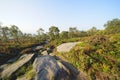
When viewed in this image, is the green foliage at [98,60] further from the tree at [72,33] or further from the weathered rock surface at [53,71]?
the tree at [72,33]

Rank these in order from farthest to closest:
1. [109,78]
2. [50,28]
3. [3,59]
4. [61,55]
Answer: [50,28] < [3,59] < [61,55] < [109,78]

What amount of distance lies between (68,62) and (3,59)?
11642mm

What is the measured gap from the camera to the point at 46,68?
612 inches

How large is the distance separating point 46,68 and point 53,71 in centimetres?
109

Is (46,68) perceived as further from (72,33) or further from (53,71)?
(72,33)

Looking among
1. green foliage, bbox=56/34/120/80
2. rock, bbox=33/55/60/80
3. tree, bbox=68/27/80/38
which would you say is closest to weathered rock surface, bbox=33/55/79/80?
rock, bbox=33/55/60/80

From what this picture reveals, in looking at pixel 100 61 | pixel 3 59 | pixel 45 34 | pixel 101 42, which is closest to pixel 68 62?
pixel 100 61

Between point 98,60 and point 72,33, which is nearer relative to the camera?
point 98,60

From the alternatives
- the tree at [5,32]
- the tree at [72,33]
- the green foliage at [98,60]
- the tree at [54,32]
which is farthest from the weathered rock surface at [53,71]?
the tree at [5,32]

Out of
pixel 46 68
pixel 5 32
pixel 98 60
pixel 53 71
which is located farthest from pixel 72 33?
pixel 53 71

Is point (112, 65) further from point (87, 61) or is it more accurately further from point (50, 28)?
point (50, 28)

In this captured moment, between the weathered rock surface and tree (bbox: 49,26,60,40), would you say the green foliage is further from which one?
tree (bbox: 49,26,60,40)

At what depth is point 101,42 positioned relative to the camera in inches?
832

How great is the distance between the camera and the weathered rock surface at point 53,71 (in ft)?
46.6
